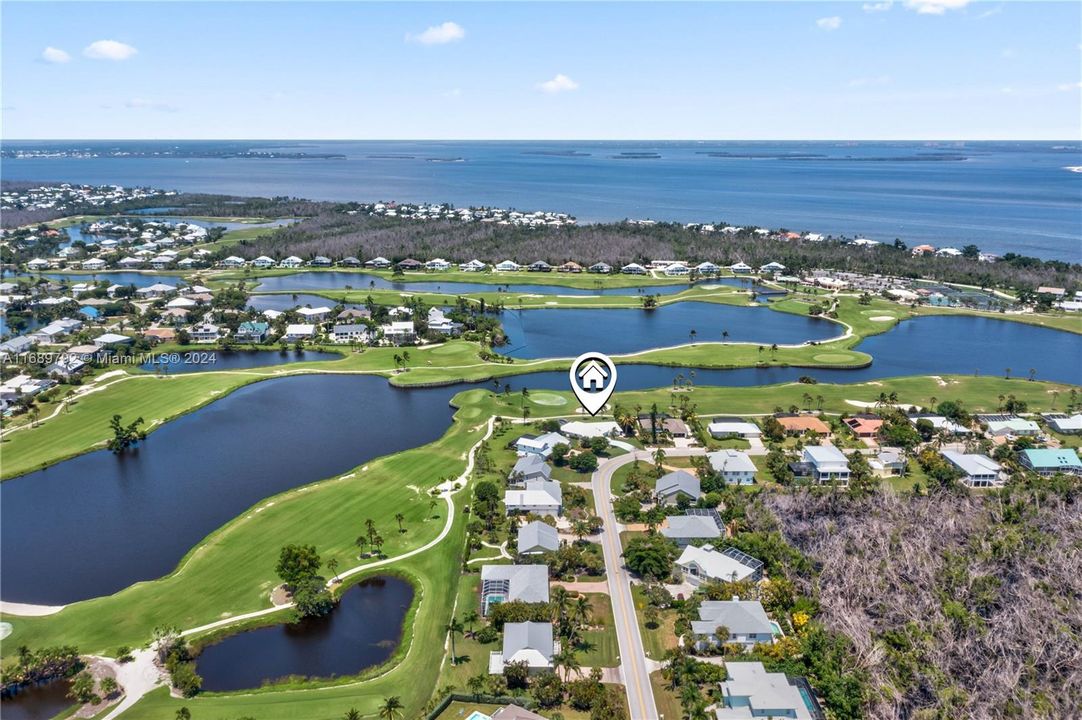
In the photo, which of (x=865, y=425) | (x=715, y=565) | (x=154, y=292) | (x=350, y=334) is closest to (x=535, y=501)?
(x=715, y=565)

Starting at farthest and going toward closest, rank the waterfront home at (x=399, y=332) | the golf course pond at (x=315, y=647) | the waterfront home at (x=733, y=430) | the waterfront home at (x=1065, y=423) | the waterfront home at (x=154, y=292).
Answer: the waterfront home at (x=154, y=292) < the waterfront home at (x=399, y=332) < the waterfront home at (x=733, y=430) < the waterfront home at (x=1065, y=423) < the golf course pond at (x=315, y=647)

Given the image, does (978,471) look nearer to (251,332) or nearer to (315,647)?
(315,647)

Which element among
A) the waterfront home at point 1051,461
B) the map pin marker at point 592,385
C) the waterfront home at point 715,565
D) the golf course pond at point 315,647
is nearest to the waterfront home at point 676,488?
the waterfront home at point 715,565

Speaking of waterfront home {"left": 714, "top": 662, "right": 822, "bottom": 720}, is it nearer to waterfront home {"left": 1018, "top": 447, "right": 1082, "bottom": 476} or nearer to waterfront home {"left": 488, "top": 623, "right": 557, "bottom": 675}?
waterfront home {"left": 488, "top": 623, "right": 557, "bottom": 675}

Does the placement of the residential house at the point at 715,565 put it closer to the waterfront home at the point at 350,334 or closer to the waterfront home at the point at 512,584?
the waterfront home at the point at 512,584

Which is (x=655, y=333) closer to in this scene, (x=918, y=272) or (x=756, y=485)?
(x=756, y=485)
